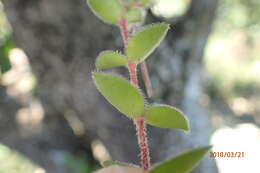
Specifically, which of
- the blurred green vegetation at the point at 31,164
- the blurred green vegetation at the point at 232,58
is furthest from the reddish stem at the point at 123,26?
the blurred green vegetation at the point at 232,58

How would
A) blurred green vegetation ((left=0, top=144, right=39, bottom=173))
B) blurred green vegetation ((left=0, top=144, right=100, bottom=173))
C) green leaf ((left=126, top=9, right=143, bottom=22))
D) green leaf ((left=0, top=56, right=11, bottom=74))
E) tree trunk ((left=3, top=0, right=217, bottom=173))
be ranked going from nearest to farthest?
green leaf ((left=126, top=9, right=143, bottom=22)) → green leaf ((left=0, top=56, right=11, bottom=74)) → tree trunk ((left=3, top=0, right=217, bottom=173)) → blurred green vegetation ((left=0, top=144, right=100, bottom=173)) → blurred green vegetation ((left=0, top=144, right=39, bottom=173))

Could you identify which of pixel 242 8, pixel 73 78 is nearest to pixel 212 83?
pixel 242 8

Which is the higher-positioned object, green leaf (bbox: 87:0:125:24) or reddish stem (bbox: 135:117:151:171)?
green leaf (bbox: 87:0:125:24)

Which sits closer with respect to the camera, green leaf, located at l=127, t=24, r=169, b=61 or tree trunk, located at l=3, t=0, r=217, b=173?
green leaf, located at l=127, t=24, r=169, b=61

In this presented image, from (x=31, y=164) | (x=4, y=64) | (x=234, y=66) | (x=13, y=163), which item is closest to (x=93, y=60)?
(x=4, y=64)

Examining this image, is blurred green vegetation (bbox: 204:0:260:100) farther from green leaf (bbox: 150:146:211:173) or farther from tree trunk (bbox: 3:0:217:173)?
green leaf (bbox: 150:146:211:173)

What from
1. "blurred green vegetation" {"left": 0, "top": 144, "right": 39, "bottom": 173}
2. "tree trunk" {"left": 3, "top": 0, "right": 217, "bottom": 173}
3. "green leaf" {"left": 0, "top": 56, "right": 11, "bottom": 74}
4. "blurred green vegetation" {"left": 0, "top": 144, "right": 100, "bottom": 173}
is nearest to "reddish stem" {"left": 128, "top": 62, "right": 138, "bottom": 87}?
"green leaf" {"left": 0, "top": 56, "right": 11, "bottom": 74}
